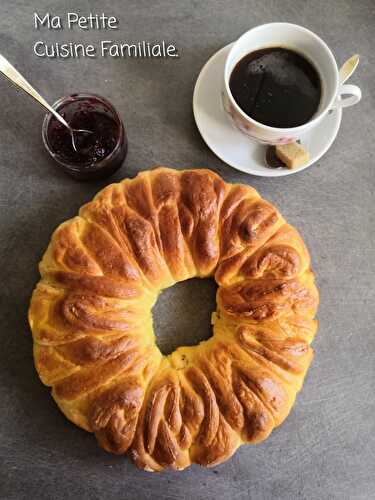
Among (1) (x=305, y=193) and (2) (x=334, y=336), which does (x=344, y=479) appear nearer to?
(2) (x=334, y=336)

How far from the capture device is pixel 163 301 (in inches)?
75.7

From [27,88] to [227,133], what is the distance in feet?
2.32

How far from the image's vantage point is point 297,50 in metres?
1.78

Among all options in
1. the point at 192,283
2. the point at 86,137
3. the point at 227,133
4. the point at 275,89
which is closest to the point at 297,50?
the point at 275,89

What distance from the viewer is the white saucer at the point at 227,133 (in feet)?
6.21

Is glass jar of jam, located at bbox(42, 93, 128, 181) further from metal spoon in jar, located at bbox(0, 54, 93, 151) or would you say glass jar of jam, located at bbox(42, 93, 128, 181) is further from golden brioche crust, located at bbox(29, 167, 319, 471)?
golden brioche crust, located at bbox(29, 167, 319, 471)

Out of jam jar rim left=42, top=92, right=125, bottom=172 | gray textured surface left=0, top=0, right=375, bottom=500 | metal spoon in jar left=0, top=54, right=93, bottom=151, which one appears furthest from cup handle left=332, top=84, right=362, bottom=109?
metal spoon in jar left=0, top=54, right=93, bottom=151

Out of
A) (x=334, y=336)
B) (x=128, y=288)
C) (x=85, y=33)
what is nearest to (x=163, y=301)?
(x=128, y=288)

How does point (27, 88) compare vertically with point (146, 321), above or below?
above

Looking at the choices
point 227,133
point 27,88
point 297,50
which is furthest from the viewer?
point 227,133

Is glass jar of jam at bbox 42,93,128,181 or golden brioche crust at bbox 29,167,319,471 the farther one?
glass jar of jam at bbox 42,93,128,181

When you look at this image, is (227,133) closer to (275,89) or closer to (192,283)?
(275,89)

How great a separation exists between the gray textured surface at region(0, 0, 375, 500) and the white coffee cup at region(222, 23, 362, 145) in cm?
30

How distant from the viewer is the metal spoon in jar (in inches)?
64.3
